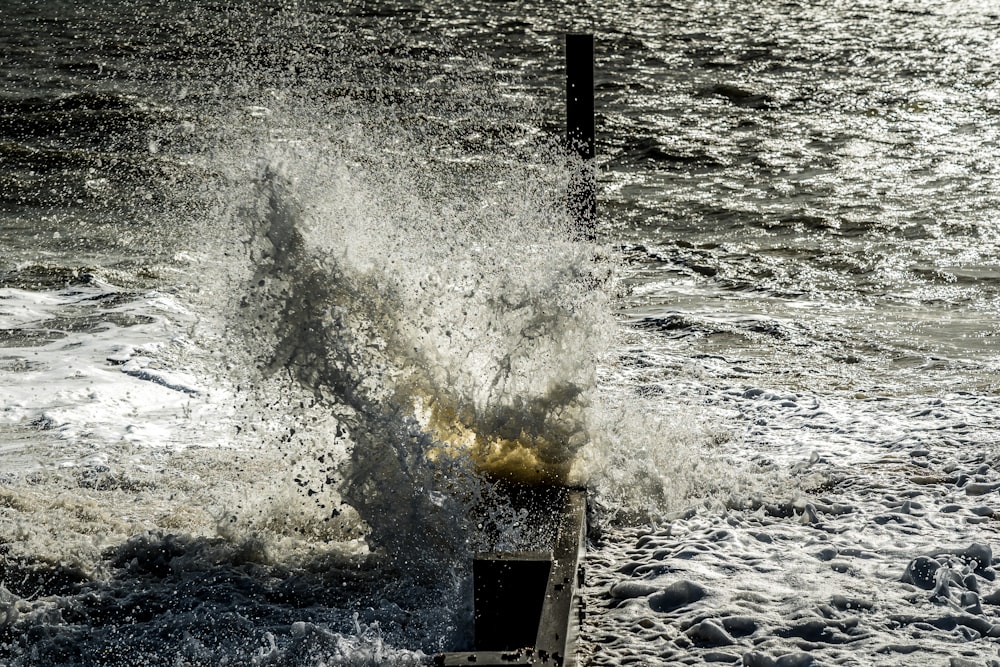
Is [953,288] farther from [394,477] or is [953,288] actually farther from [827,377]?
[394,477]

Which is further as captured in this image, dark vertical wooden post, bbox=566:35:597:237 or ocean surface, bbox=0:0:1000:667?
dark vertical wooden post, bbox=566:35:597:237

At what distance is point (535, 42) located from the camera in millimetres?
23797

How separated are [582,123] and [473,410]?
3.45 meters

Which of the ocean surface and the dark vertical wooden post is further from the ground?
the dark vertical wooden post

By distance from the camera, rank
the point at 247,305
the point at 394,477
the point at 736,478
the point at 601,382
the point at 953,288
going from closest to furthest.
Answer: the point at 394,477
the point at 247,305
the point at 736,478
the point at 601,382
the point at 953,288

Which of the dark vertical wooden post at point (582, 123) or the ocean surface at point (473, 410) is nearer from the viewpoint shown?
the ocean surface at point (473, 410)

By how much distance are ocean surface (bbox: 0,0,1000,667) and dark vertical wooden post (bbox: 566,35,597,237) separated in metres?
0.11

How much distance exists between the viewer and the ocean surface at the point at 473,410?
5.09m

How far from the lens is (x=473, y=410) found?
21.2 ft

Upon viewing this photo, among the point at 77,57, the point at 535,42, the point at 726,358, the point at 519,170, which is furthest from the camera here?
the point at 535,42

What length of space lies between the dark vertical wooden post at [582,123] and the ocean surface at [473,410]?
11 cm

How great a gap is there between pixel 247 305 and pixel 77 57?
17704mm

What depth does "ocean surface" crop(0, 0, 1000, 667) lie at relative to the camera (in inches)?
200

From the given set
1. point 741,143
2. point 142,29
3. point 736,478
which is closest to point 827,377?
point 736,478
